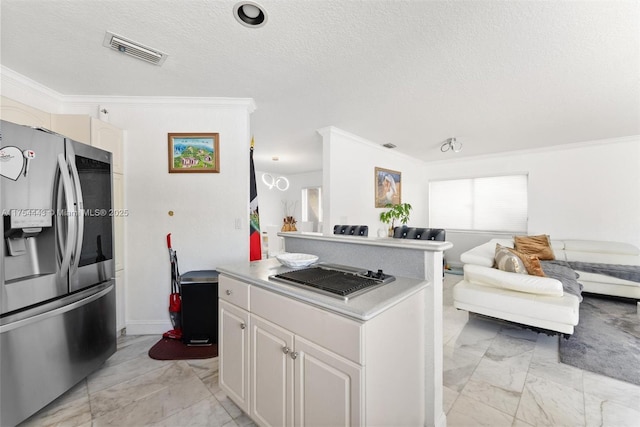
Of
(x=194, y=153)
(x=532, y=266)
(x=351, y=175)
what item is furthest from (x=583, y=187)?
(x=194, y=153)

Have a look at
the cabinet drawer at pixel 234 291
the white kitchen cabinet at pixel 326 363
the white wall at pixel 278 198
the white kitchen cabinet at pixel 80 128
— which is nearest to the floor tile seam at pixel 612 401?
the white kitchen cabinet at pixel 326 363

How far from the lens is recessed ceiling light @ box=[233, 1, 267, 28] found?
59.0 inches

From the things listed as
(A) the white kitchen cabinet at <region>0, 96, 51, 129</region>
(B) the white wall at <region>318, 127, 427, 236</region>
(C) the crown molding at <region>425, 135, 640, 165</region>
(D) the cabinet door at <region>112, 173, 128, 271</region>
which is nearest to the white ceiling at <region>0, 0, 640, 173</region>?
(A) the white kitchen cabinet at <region>0, 96, 51, 129</region>

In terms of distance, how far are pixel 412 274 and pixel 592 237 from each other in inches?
206

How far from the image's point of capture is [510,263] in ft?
8.79

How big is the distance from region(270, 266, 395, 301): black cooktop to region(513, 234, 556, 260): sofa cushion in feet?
12.3

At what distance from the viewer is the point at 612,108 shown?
304cm

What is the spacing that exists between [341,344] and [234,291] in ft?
2.73

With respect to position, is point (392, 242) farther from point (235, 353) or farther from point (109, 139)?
point (109, 139)

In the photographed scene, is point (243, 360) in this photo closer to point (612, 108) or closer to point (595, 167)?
point (612, 108)

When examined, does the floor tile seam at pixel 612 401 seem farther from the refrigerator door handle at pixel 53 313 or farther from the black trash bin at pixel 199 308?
the refrigerator door handle at pixel 53 313

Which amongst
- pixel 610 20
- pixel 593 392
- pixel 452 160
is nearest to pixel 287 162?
pixel 452 160

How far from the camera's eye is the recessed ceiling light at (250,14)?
1498mm

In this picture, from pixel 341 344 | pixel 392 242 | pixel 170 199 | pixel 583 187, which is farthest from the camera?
pixel 583 187
